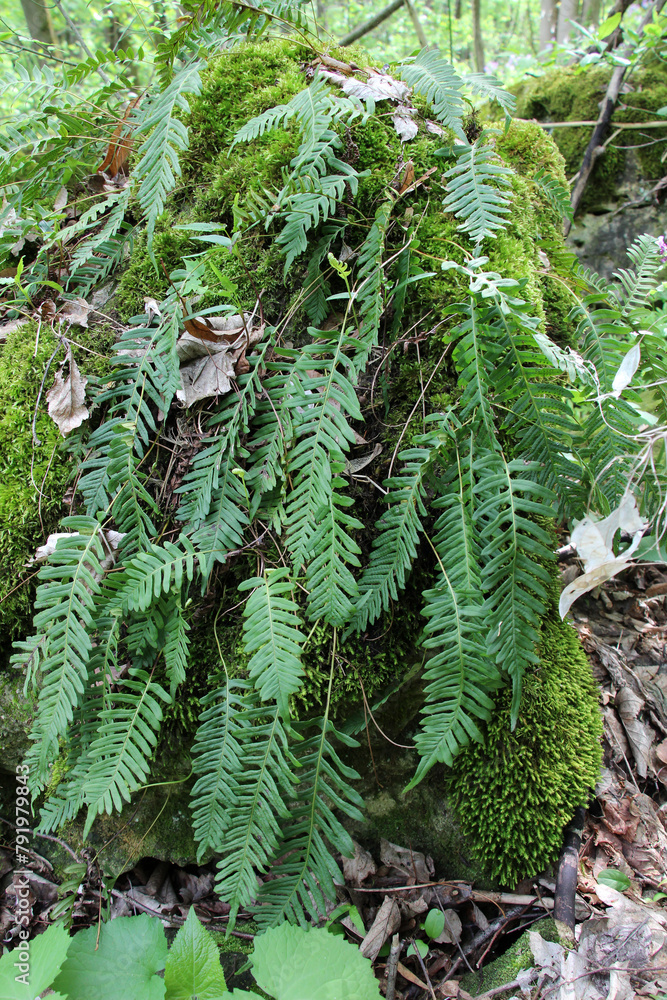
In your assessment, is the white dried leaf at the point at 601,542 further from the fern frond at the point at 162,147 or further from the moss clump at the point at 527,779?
the fern frond at the point at 162,147

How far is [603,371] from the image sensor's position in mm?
1562

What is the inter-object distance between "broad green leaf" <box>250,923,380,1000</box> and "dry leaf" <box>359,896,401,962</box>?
1.34 feet

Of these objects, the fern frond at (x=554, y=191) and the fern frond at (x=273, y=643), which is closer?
the fern frond at (x=273, y=643)

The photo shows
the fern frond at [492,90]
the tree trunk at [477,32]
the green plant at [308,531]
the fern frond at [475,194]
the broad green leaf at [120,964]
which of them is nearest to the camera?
the broad green leaf at [120,964]

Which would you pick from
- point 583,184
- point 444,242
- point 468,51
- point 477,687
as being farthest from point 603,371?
point 468,51

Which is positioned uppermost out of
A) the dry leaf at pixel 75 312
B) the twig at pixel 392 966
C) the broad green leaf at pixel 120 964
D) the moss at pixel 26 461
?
the dry leaf at pixel 75 312

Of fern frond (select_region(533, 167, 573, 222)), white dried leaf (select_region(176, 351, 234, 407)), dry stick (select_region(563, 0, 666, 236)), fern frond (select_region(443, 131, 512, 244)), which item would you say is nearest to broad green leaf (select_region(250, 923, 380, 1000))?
white dried leaf (select_region(176, 351, 234, 407))

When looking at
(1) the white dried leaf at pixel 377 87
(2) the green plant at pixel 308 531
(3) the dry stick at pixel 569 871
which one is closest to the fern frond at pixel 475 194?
(2) the green plant at pixel 308 531

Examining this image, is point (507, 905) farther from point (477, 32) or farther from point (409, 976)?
point (477, 32)

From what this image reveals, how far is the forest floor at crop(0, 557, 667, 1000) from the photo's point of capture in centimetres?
131

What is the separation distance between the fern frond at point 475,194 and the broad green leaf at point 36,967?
6.76ft

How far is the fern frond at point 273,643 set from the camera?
1.29 m

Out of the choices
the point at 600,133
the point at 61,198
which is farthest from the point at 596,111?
the point at 61,198

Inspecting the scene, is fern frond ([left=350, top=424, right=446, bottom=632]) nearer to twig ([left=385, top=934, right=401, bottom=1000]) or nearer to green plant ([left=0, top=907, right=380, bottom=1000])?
green plant ([left=0, top=907, right=380, bottom=1000])
